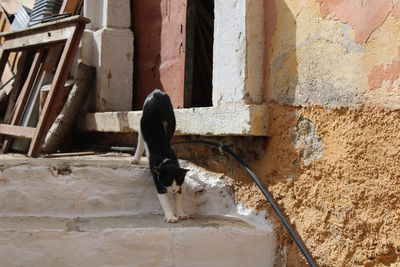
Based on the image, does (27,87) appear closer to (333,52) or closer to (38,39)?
(38,39)

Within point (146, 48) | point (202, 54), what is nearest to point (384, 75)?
point (202, 54)

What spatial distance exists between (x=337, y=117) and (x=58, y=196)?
164cm

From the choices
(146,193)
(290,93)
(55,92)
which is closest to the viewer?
(290,93)

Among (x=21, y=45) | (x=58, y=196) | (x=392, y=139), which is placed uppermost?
(x=21, y=45)

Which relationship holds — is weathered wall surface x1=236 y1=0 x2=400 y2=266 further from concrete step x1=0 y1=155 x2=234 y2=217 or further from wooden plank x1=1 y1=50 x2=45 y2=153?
wooden plank x1=1 y1=50 x2=45 y2=153

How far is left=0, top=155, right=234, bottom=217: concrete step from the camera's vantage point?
2.90m

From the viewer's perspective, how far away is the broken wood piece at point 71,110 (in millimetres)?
4348

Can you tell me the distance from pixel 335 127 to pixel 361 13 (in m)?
0.58

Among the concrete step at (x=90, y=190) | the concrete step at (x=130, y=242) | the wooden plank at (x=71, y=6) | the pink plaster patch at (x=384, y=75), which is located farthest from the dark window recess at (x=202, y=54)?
the pink plaster patch at (x=384, y=75)

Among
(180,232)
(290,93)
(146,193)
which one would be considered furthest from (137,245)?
(290,93)

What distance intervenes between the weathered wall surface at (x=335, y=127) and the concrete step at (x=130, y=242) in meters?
0.27

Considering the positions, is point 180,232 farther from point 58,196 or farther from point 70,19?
point 70,19

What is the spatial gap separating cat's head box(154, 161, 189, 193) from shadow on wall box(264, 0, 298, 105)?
2.36 ft

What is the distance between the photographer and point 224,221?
9.64ft
